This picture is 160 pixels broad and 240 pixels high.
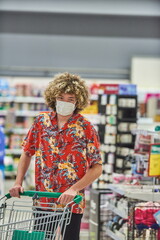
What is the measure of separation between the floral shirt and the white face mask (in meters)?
0.07

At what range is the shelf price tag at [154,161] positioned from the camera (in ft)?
16.3

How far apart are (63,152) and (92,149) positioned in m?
0.20

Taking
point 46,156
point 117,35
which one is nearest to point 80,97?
point 46,156

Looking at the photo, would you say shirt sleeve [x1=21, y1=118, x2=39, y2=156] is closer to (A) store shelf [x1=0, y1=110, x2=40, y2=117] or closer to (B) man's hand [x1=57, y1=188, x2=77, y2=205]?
(B) man's hand [x1=57, y1=188, x2=77, y2=205]

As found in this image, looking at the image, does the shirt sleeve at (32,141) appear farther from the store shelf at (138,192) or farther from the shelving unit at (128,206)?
the store shelf at (138,192)

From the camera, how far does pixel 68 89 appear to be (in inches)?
A: 146

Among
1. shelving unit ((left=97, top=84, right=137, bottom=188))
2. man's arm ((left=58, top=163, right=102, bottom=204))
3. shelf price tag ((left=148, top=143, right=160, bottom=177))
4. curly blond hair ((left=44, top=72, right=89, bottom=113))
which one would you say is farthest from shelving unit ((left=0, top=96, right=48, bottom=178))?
man's arm ((left=58, top=163, right=102, bottom=204))

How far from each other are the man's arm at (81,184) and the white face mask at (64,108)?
41 centimetres

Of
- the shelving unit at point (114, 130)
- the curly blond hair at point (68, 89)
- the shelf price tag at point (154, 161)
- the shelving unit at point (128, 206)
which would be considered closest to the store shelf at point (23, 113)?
the shelving unit at point (114, 130)

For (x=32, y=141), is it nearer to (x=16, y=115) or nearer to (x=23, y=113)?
(x=23, y=113)

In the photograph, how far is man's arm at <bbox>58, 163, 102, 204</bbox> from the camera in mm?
3279

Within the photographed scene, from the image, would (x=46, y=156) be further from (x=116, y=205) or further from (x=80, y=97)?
(x=116, y=205)

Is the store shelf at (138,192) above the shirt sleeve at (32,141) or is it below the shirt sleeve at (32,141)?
below

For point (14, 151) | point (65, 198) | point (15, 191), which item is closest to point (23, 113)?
point (14, 151)
